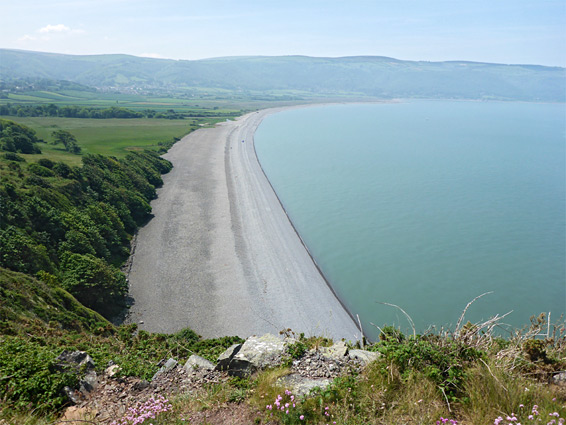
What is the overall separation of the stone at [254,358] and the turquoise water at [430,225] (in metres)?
13.3

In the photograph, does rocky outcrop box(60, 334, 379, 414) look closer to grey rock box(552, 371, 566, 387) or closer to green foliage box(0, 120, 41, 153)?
grey rock box(552, 371, 566, 387)

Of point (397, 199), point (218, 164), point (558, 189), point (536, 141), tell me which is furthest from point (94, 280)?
point (536, 141)

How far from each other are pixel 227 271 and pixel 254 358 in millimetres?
22203

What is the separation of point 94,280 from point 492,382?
935 inches

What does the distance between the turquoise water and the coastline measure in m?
2.67

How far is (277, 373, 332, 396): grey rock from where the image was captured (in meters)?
7.35

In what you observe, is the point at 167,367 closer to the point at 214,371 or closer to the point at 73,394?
the point at 214,371

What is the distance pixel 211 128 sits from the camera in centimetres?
11694

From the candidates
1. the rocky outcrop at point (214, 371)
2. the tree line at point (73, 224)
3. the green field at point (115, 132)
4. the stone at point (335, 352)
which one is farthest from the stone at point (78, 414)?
the green field at point (115, 132)

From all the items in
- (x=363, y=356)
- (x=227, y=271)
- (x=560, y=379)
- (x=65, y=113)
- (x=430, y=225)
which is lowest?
(x=227, y=271)

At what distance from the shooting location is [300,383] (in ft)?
25.7

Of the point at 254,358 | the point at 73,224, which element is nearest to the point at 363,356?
the point at 254,358

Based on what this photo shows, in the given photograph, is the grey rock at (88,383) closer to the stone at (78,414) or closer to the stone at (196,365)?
the stone at (78,414)

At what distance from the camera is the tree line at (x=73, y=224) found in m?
23.3
